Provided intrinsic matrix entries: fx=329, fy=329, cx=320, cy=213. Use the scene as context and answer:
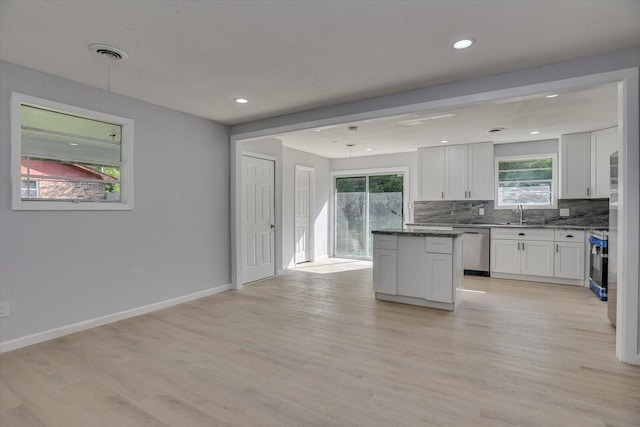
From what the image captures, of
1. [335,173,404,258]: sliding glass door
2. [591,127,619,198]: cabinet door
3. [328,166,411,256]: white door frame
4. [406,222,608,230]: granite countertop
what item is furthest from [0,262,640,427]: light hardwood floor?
[335,173,404,258]: sliding glass door

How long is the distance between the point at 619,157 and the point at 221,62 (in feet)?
11.5

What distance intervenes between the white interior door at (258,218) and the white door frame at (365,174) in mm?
2528

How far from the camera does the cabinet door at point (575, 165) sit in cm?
538

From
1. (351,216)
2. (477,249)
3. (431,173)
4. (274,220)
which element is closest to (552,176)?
(477,249)

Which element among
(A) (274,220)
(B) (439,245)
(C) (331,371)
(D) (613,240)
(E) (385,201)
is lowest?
(C) (331,371)

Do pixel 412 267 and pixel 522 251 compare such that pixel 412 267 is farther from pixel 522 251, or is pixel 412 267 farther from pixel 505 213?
pixel 505 213

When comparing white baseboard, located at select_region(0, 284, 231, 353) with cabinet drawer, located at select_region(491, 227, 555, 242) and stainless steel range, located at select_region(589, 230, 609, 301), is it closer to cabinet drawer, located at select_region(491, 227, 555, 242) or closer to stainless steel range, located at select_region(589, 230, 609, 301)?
cabinet drawer, located at select_region(491, 227, 555, 242)

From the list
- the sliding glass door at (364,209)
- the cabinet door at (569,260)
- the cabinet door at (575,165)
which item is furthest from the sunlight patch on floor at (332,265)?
the cabinet door at (575,165)

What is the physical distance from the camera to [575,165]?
547 centimetres

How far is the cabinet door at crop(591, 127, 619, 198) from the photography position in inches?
198

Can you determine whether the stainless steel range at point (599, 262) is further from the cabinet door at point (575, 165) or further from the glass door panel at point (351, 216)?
the glass door panel at point (351, 216)

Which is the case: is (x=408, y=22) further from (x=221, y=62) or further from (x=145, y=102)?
(x=145, y=102)

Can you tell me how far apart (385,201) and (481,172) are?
2164 millimetres

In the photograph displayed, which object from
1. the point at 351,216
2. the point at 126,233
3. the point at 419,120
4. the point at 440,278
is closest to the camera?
the point at 126,233
